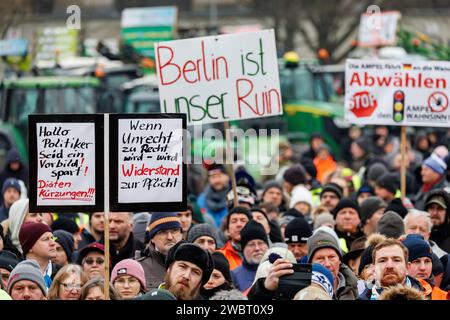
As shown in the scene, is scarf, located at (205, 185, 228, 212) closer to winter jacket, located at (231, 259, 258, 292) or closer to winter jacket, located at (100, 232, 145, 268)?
winter jacket, located at (100, 232, 145, 268)

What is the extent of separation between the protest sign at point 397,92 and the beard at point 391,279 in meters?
4.45

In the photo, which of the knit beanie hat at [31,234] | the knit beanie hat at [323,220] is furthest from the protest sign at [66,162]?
the knit beanie hat at [323,220]

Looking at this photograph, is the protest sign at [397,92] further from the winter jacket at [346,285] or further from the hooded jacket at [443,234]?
the winter jacket at [346,285]

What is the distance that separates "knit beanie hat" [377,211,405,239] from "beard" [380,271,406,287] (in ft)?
6.85

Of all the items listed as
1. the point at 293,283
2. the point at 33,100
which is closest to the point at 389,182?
the point at 293,283

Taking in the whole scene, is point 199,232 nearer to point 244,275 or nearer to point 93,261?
point 244,275

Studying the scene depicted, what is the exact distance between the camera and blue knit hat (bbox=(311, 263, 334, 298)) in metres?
8.31

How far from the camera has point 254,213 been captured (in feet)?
39.4

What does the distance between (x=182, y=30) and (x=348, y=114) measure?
44.4ft

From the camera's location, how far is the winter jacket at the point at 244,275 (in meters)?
10.6

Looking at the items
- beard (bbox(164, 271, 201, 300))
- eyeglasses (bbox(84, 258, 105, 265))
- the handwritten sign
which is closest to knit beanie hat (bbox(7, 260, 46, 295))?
beard (bbox(164, 271, 201, 300))

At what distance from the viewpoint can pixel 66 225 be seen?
1217cm

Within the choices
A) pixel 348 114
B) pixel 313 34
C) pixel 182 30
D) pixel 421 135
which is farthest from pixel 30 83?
pixel 313 34
